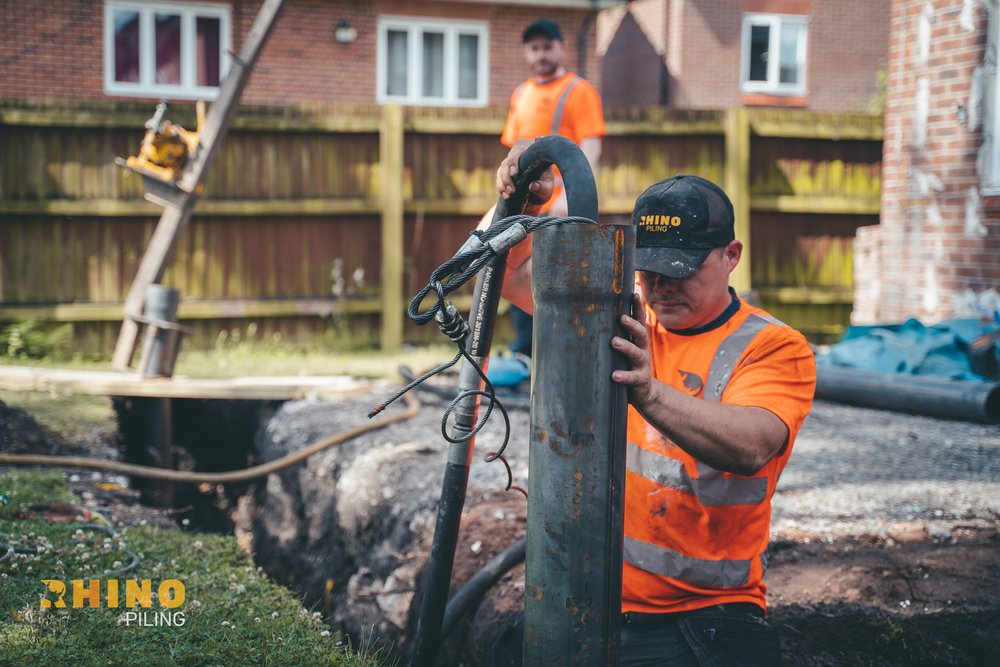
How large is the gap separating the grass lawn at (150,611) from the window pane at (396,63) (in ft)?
42.7

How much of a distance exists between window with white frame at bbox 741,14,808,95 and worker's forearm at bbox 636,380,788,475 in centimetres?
1858

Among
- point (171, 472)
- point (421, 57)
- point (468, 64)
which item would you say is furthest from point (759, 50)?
point (171, 472)

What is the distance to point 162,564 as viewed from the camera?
348 cm

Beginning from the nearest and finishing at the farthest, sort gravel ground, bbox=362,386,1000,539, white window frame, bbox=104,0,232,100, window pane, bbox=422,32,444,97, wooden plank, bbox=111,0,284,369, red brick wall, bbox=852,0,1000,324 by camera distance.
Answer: gravel ground, bbox=362,386,1000,539
wooden plank, bbox=111,0,284,369
red brick wall, bbox=852,0,1000,324
white window frame, bbox=104,0,232,100
window pane, bbox=422,32,444,97

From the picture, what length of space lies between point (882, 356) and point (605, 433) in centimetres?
598

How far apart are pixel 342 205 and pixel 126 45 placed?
7308mm

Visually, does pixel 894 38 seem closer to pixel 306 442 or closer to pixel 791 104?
pixel 306 442

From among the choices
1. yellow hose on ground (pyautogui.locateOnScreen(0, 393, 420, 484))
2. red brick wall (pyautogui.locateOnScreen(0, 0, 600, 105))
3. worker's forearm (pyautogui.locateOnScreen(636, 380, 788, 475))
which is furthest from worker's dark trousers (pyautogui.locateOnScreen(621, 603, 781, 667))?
red brick wall (pyautogui.locateOnScreen(0, 0, 600, 105))

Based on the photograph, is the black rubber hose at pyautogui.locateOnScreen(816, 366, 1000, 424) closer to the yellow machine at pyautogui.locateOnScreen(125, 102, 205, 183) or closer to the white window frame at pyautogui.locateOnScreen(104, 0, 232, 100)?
the yellow machine at pyautogui.locateOnScreen(125, 102, 205, 183)

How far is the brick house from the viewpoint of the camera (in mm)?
18938

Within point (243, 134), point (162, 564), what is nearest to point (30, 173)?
point (243, 134)

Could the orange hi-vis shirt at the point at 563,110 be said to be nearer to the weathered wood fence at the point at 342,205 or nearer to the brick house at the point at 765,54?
the weathered wood fence at the point at 342,205

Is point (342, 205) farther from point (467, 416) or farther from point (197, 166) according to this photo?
point (467, 416)

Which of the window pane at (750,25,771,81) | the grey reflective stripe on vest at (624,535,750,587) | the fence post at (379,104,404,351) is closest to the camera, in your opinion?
the grey reflective stripe on vest at (624,535,750,587)
